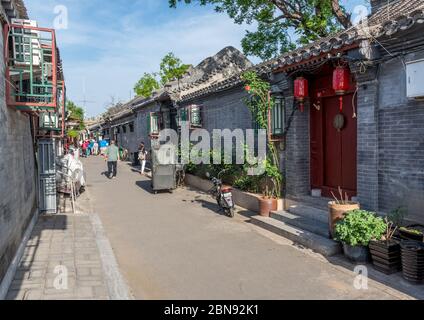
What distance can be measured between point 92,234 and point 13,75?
3351 millimetres

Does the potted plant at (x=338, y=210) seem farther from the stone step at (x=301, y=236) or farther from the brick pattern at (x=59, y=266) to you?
the brick pattern at (x=59, y=266)

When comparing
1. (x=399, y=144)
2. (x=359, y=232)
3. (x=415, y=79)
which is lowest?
(x=359, y=232)

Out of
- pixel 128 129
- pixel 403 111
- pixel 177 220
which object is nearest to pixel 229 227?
pixel 177 220

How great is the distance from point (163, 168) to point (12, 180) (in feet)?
25.0

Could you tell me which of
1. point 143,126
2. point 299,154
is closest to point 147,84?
point 143,126

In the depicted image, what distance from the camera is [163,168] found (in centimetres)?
1338

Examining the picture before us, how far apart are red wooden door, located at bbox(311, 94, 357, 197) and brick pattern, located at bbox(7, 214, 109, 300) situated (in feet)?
16.8

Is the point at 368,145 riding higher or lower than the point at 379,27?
lower

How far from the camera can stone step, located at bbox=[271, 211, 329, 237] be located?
7076 mm

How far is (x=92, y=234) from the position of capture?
7.76 m

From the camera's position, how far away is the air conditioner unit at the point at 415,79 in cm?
536

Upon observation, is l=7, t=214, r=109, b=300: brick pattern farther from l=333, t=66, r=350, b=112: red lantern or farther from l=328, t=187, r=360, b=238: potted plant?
l=333, t=66, r=350, b=112: red lantern

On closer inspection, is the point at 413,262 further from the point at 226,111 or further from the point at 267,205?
the point at 226,111
